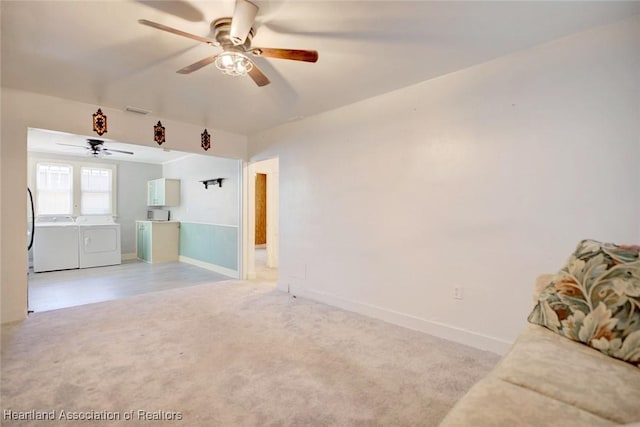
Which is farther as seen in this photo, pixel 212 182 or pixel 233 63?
pixel 212 182

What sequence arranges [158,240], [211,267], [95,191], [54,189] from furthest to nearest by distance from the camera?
[95,191], [158,240], [54,189], [211,267]

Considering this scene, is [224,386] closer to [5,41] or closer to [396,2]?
[396,2]

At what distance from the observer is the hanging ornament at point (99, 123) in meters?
3.56

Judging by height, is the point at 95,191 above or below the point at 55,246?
above

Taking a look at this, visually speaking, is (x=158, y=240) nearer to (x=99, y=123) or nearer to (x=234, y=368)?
(x=99, y=123)

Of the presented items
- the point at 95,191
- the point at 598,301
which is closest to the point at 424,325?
the point at 598,301

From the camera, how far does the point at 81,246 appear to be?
5910 mm

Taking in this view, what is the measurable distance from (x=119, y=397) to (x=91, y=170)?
6.49m

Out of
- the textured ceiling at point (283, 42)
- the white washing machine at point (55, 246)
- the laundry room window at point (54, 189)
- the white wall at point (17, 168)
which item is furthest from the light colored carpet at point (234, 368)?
the laundry room window at point (54, 189)

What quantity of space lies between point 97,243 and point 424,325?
20.7 feet

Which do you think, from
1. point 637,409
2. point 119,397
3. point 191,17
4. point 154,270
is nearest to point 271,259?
point 154,270

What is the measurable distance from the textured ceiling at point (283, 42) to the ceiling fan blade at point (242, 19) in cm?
11

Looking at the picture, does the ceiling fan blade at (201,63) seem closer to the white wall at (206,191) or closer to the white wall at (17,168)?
the white wall at (17,168)

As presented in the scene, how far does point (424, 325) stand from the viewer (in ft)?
9.36
